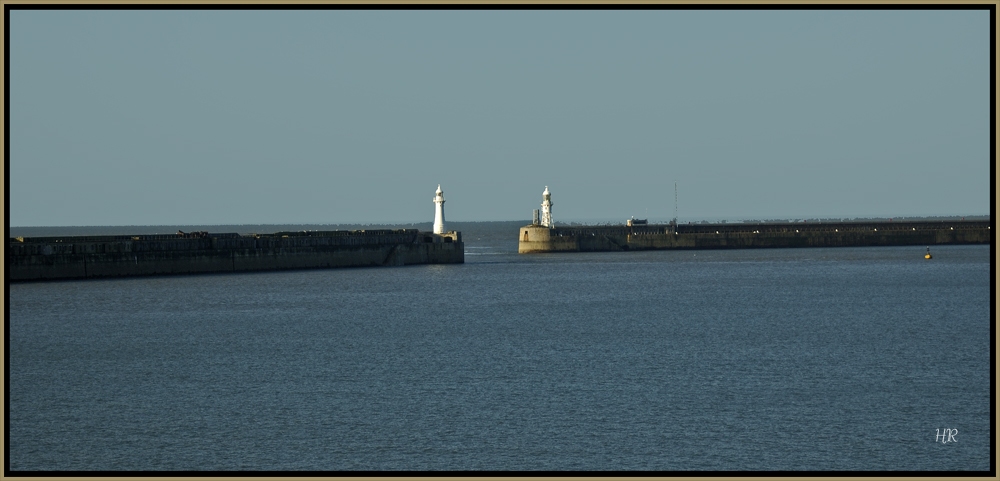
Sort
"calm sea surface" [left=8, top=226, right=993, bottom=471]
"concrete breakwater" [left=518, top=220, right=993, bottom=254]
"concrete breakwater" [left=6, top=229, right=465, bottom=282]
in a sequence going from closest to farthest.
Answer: "calm sea surface" [left=8, top=226, right=993, bottom=471] < "concrete breakwater" [left=6, top=229, right=465, bottom=282] < "concrete breakwater" [left=518, top=220, right=993, bottom=254]

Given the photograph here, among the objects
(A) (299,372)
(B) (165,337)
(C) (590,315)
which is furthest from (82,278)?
(A) (299,372)

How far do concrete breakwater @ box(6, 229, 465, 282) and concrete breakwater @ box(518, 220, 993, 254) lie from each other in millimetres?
32007

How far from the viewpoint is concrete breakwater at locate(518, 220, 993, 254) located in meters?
133

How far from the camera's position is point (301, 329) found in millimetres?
45625

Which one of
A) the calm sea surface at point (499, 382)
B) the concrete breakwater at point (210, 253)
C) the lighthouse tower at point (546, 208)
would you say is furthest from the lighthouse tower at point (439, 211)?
the calm sea surface at point (499, 382)

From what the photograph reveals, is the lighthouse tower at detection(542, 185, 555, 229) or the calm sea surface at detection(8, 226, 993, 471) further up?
the lighthouse tower at detection(542, 185, 555, 229)

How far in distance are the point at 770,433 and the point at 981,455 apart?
13.6ft

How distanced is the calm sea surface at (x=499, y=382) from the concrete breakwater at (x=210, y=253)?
869 cm

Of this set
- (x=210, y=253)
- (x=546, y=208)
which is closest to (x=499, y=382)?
(x=210, y=253)

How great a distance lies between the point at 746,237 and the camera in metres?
141

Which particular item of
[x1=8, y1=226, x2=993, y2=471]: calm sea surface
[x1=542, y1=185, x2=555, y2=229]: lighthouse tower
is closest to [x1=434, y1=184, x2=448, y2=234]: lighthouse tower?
[x1=542, y1=185, x2=555, y2=229]: lighthouse tower

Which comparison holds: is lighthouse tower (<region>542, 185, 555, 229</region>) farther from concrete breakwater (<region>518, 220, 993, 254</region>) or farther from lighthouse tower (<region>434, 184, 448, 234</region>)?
lighthouse tower (<region>434, 184, 448, 234</region>)

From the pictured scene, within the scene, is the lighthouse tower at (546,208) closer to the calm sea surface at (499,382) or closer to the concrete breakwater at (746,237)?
the concrete breakwater at (746,237)

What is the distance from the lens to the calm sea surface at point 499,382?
72.3 feet
